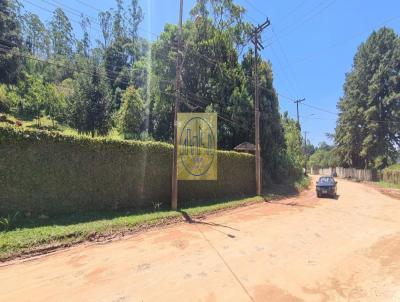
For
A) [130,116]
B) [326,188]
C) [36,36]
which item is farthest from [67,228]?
[36,36]

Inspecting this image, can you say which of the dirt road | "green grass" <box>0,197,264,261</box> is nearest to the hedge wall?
"green grass" <box>0,197,264,261</box>

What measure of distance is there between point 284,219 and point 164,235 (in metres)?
5.62

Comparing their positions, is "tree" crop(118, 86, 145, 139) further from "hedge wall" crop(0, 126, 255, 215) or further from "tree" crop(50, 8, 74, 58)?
"tree" crop(50, 8, 74, 58)

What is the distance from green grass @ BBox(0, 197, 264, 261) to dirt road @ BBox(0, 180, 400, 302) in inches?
21.0

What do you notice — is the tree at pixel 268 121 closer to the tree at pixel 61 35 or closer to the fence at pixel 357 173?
the fence at pixel 357 173

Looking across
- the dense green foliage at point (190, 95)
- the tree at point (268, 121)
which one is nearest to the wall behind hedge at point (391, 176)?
the dense green foliage at point (190, 95)

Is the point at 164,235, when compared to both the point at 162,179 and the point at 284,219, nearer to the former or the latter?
the point at 162,179

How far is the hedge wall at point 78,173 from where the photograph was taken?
8445 millimetres

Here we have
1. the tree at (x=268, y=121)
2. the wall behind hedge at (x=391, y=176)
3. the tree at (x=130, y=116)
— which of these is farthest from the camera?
the wall behind hedge at (x=391, y=176)

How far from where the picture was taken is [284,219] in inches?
483

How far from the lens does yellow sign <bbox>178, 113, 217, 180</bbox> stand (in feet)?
47.5

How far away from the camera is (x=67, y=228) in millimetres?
8289

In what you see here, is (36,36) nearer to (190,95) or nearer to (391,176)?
(190,95)

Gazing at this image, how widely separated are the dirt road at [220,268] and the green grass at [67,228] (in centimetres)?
53
